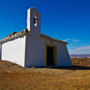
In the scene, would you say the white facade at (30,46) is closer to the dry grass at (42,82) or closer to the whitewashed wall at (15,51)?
the whitewashed wall at (15,51)

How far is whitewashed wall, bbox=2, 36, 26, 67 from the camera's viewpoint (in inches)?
346

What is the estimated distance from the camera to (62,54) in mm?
12891

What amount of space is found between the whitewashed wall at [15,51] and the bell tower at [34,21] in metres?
1.18

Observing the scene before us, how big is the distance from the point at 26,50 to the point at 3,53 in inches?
207

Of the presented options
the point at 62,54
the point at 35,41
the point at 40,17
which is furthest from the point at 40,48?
the point at 62,54

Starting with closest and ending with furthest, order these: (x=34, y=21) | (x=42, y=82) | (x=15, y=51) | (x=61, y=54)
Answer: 1. (x=42, y=82)
2. (x=15, y=51)
3. (x=34, y=21)
4. (x=61, y=54)

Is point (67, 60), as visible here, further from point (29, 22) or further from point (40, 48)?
point (29, 22)

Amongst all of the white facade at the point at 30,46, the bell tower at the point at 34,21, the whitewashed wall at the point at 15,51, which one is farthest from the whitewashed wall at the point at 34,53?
the bell tower at the point at 34,21

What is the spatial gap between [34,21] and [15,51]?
3.71m

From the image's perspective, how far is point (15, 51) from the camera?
32.1ft

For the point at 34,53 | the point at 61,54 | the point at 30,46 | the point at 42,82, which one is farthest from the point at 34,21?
the point at 42,82

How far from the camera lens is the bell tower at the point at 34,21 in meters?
9.23

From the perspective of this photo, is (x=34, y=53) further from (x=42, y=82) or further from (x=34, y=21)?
(x=42, y=82)

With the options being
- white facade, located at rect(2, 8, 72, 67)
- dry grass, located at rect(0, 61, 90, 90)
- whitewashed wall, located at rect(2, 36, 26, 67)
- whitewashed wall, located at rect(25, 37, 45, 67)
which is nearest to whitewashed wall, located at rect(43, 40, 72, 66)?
white facade, located at rect(2, 8, 72, 67)
